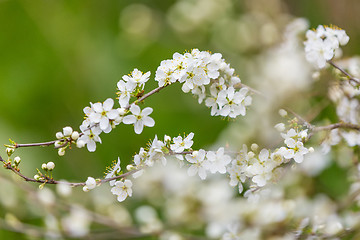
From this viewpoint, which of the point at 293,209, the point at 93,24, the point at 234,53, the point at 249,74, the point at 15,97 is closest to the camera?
the point at 293,209

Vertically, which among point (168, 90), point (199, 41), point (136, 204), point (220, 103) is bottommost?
point (220, 103)

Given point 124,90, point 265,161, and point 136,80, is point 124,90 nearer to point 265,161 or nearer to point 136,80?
point 136,80

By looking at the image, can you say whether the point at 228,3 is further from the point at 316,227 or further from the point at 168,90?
the point at 316,227

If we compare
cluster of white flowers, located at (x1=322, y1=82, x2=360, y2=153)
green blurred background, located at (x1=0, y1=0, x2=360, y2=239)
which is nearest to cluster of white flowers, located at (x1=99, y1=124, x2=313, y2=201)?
cluster of white flowers, located at (x1=322, y1=82, x2=360, y2=153)

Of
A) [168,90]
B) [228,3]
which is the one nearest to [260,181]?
[168,90]

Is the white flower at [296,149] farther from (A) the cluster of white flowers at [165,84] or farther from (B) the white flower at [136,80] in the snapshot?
(B) the white flower at [136,80]

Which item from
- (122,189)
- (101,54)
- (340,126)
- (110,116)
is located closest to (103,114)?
(110,116)

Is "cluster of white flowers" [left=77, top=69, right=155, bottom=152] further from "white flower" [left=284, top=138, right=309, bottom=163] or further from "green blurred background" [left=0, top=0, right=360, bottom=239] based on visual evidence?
"green blurred background" [left=0, top=0, right=360, bottom=239]
